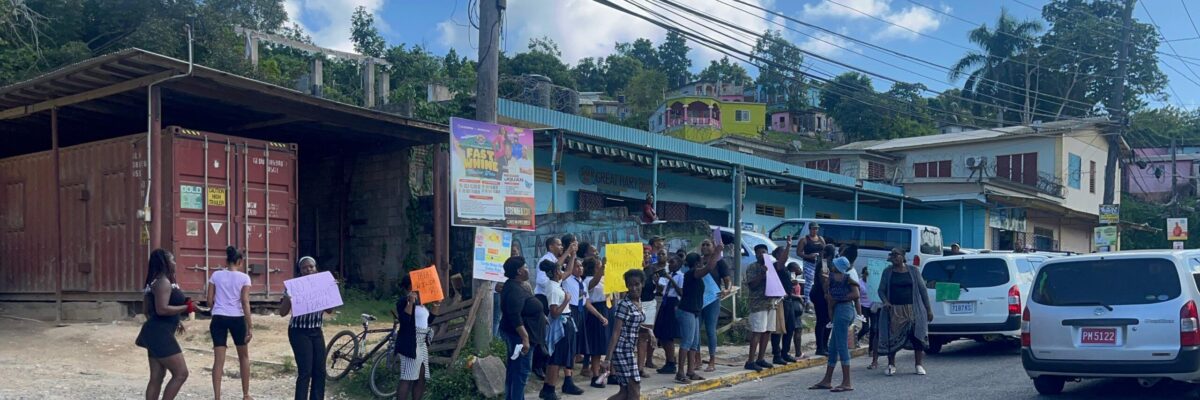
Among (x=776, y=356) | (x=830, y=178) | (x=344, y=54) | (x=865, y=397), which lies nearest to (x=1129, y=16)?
(x=830, y=178)

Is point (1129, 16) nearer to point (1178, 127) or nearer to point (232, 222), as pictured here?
point (232, 222)

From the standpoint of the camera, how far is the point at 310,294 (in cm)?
902

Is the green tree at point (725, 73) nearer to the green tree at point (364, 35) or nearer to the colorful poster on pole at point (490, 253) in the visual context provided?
the green tree at point (364, 35)

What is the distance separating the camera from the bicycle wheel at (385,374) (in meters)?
10.6

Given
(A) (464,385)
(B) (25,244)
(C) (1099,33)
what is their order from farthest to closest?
(C) (1099,33) < (B) (25,244) < (A) (464,385)

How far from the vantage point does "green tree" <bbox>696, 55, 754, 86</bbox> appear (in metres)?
94.8

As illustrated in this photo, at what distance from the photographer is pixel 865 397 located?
10523mm

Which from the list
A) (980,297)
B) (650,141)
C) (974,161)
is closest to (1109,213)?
(650,141)

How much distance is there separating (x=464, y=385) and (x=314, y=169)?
1116cm

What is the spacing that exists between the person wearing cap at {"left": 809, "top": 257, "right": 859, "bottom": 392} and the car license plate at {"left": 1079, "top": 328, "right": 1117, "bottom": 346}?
7.62 ft

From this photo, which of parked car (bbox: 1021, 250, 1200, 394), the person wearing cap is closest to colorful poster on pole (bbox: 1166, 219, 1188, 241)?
parked car (bbox: 1021, 250, 1200, 394)

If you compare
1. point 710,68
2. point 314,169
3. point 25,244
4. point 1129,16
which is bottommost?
point 25,244

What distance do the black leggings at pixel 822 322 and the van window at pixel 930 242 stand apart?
6.83 m

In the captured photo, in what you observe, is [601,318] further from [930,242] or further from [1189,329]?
[930,242]
